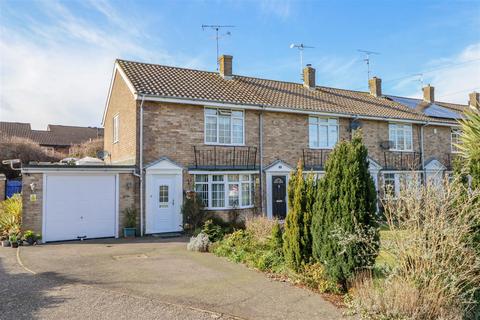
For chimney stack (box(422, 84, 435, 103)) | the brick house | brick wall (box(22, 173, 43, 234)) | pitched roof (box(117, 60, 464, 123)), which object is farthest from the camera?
chimney stack (box(422, 84, 435, 103))

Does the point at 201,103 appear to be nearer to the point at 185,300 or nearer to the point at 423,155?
the point at 185,300

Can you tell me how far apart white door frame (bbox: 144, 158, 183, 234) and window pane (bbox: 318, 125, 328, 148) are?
305 inches

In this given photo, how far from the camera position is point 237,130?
1666 centimetres

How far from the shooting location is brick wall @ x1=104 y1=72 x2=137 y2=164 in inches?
588

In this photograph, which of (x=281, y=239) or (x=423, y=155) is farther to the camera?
(x=423, y=155)

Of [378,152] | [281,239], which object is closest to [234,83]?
[378,152]

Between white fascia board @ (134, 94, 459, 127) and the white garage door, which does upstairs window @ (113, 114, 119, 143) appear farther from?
the white garage door

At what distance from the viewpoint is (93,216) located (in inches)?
539

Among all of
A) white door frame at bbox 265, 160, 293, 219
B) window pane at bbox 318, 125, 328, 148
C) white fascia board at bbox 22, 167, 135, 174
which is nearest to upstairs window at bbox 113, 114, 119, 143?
white fascia board at bbox 22, 167, 135, 174

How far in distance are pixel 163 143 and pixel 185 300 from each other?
9.22 metres

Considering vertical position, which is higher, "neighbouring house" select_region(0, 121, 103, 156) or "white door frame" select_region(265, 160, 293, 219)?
"neighbouring house" select_region(0, 121, 103, 156)

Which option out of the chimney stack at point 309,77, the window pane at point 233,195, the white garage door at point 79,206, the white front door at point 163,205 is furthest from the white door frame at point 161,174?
the chimney stack at point 309,77

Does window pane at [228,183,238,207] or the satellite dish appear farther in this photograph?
the satellite dish

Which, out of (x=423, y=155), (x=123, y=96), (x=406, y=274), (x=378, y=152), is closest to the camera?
(x=406, y=274)
